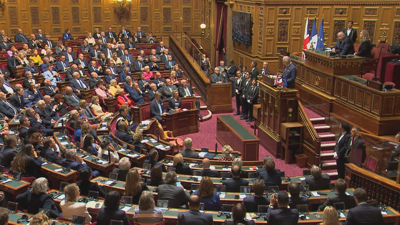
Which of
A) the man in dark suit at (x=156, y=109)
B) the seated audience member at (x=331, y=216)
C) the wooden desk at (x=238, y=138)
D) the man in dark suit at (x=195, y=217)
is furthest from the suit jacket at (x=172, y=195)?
the man in dark suit at (x=156, y=109)

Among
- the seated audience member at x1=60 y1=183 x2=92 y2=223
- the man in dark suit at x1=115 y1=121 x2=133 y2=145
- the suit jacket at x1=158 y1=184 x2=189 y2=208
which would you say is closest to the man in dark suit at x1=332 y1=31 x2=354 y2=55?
the man in dark suit at x1=115 y1=121 x2=133 y2=145

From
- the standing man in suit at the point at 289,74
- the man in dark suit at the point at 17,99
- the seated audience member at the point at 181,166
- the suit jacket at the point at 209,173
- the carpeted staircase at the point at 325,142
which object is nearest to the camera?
the suit jacket at the point at 209,173

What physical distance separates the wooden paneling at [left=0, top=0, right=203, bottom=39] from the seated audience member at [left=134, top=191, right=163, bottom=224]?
15593mm

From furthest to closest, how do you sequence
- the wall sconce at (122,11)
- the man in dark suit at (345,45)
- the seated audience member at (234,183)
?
the wall sconce at (122,11), the man in dark suit at (345,45), the seated audience member at (234,183)

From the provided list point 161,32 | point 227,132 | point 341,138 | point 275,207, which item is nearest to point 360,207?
point 275,207

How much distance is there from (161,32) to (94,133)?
39.2ft

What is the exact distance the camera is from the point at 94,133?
28.1ft

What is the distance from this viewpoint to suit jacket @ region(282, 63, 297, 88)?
31.0ft

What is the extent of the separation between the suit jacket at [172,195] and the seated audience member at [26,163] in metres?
2.08

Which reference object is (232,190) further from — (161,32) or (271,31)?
(161,32)

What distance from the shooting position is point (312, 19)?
14133 millimetres

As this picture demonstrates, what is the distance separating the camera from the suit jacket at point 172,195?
5.66 meters

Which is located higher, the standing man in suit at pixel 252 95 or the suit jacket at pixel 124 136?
the standing man in suit at pixel 252 95

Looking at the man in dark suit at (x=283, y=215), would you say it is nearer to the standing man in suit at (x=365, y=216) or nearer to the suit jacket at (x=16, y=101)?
the standing man in suit at (x=365, y=216)
